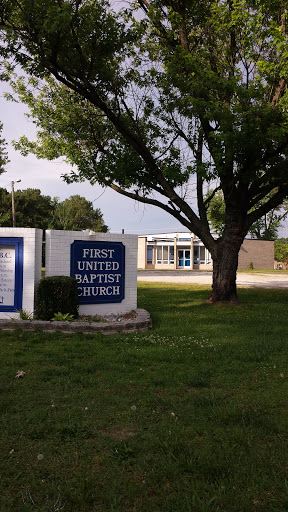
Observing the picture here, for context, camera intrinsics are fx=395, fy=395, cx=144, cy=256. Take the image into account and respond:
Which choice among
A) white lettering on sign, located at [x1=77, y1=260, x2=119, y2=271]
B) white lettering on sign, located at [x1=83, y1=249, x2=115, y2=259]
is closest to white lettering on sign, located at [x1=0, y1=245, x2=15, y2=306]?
white lettering on sign, located at [x1=77, y1=260, x2=119, y2=271]

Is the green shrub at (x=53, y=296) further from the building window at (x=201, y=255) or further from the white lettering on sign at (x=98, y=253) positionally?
the building window at (x=201, y=255)

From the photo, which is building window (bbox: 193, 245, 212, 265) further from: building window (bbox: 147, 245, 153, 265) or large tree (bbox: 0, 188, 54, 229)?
large tree (bbox: 0, 188, 54, 229)

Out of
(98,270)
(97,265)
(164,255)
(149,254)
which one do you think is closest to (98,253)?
(97,265)

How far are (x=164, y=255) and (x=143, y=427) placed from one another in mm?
47790

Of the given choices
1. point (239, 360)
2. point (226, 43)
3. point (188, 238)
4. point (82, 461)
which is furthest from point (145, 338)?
point (188, 238)

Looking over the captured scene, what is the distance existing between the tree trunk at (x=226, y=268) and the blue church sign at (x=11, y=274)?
6.57m

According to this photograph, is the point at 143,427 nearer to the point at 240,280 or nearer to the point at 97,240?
the point at 97,240

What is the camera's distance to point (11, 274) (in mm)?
9188

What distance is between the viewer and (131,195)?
13977 millimetres

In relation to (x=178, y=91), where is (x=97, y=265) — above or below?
below

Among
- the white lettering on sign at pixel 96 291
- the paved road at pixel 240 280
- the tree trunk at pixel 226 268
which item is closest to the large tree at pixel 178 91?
the tree trunk at pixel 226 268

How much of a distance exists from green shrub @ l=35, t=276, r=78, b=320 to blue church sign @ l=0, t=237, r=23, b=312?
609 millimetres

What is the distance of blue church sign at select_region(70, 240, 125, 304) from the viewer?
980cm

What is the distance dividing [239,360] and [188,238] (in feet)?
140
